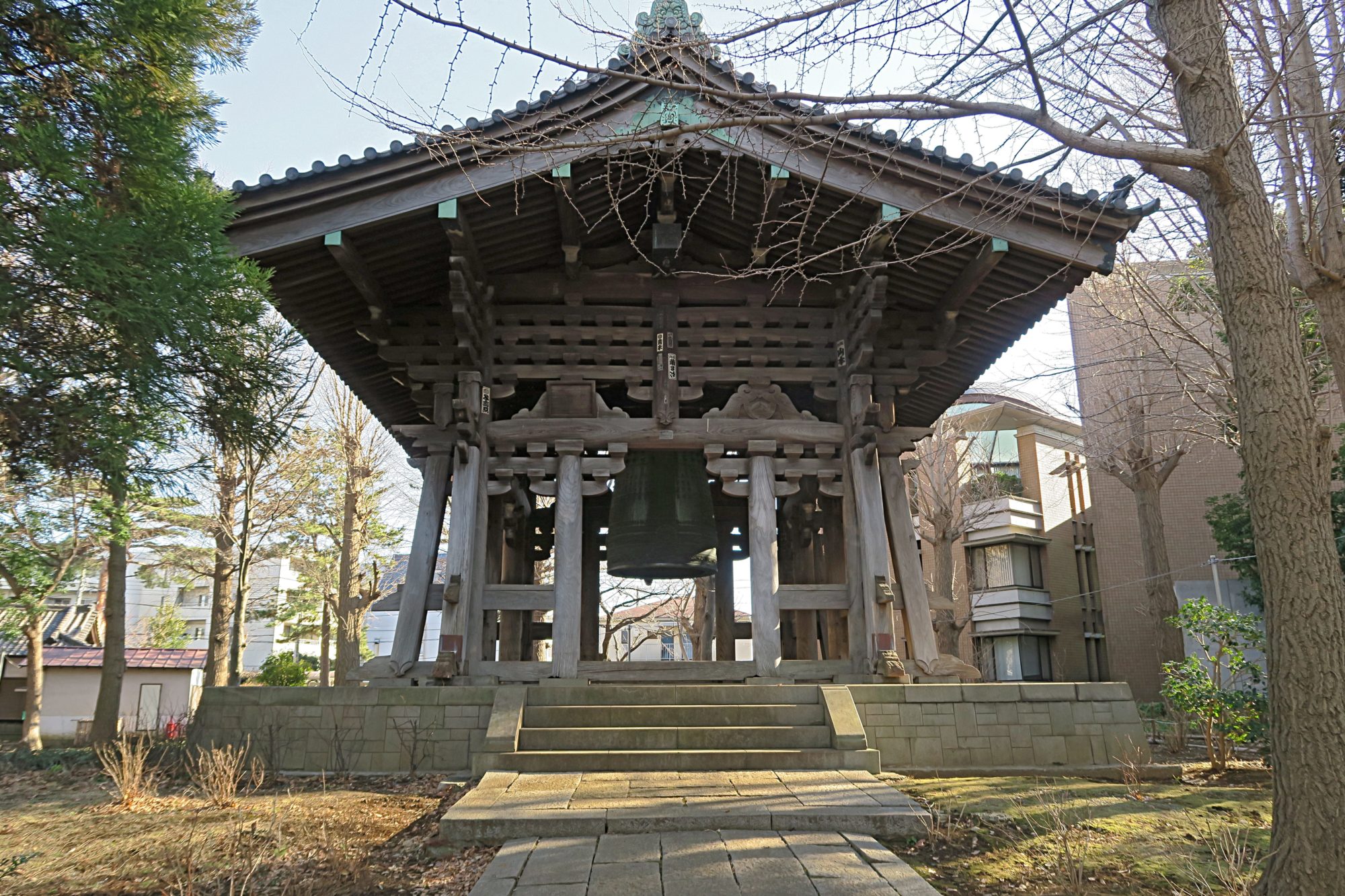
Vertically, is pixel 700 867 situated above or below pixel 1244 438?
below

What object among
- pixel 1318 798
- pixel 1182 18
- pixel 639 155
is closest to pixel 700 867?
pixel 1318 798

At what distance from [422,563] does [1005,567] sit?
23.0 meters

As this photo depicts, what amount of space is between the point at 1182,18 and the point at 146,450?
5.71 m

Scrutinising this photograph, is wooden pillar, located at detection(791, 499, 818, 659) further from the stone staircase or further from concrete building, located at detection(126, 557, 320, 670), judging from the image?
concrete building, located at detection(126, 557, 320, 670)

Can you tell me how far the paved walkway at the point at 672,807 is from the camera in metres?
4.65

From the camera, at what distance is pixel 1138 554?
2534cm

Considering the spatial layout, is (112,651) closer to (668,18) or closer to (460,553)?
(460,553)

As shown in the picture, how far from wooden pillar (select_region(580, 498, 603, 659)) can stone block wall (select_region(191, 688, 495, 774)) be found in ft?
14.8

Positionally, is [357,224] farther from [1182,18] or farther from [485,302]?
[1182,18]

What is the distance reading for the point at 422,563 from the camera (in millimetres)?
8875

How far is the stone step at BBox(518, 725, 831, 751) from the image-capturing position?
6.80m

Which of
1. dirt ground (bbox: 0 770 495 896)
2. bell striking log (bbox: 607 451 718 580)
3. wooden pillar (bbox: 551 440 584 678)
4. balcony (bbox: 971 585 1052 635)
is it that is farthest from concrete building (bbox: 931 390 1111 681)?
dirt ground (bbox: 0 770 495 896)

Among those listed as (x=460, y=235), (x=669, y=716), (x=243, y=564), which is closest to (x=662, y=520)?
(x=669, y=716)

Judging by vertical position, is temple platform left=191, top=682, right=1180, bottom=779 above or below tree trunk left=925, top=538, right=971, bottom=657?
below
